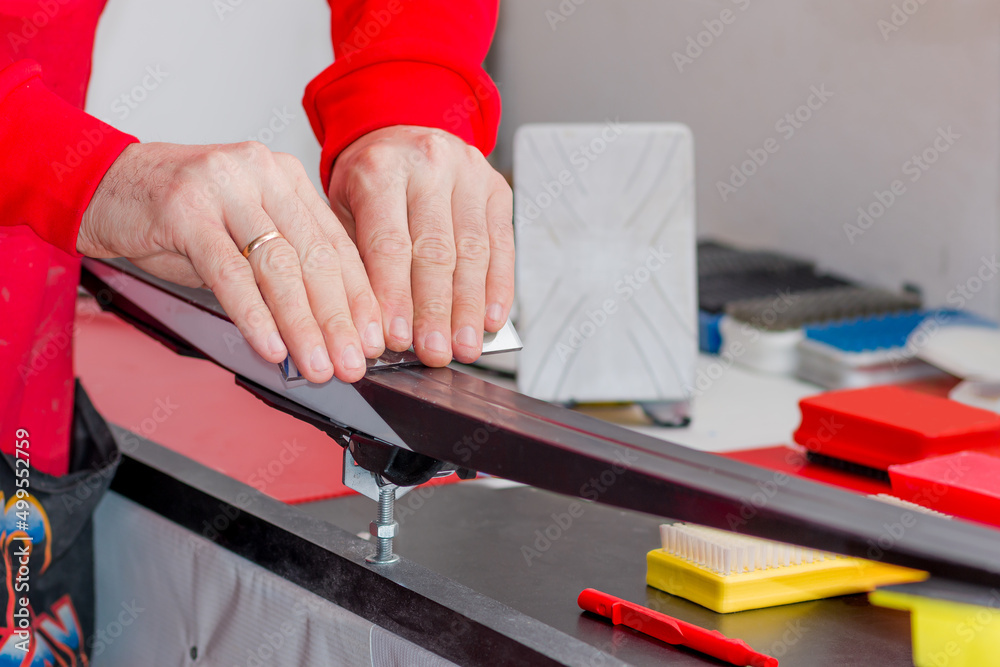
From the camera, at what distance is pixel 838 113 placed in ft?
6.09

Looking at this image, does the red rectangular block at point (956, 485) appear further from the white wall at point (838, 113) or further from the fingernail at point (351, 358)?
the white wall at point (838, 113)

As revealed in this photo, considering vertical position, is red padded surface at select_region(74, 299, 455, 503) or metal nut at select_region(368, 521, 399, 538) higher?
metal nut at select_region(368, 521, 399, 538)

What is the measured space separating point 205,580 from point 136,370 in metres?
0.67

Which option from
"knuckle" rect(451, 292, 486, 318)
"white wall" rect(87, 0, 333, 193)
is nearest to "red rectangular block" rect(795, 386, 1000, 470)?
"knuckle" rect(451, 292, 486, 318)

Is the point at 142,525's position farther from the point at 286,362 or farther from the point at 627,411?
the point at 627,411

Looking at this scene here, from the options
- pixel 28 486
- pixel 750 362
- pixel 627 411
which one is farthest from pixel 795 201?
pixel 28 486

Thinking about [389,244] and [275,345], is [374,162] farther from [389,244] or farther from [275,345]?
[275,345]

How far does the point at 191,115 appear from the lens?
83.7 inches

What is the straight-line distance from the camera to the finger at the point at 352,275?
54 cm

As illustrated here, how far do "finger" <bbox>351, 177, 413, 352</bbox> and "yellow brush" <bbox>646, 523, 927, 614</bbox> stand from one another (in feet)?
0.72

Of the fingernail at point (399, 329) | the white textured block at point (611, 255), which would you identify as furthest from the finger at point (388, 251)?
the white textured block at point (611, 255)

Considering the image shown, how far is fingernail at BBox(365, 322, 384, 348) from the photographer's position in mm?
534

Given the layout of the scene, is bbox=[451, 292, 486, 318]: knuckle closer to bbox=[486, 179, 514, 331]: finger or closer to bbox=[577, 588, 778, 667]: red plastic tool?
bbox=[486, 179, 514, 331]: finger

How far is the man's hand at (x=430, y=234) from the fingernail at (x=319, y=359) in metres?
0.05
